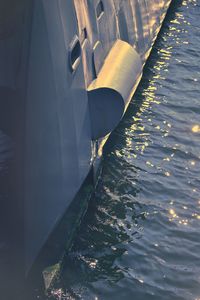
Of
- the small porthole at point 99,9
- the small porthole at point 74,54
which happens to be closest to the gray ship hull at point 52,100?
the small porthole at point 74,54

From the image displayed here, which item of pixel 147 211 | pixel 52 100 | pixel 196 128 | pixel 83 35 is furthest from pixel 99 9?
pixel 147 211

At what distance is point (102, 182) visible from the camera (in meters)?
16.4

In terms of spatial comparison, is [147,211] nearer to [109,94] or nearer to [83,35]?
[109,94]

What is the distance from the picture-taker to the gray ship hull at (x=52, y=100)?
11.1m

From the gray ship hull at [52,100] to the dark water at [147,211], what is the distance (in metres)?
0.97

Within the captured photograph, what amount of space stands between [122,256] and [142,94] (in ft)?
30.3

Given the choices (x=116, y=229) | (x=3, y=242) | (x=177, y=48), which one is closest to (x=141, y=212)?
(x=116, y=229)

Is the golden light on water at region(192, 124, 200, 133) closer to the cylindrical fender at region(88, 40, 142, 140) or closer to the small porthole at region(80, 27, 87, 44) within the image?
the cylindrical fender at region(88, 40, 142, 140)

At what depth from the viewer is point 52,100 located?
12.0 metres

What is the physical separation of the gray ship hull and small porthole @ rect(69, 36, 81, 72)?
2cm

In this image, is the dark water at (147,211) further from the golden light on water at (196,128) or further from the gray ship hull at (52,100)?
the gray ship hull at (52,100)

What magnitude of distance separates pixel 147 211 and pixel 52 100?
4.79 m

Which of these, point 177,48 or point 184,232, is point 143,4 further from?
point 184,232

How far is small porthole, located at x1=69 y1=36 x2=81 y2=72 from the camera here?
42.0ft
